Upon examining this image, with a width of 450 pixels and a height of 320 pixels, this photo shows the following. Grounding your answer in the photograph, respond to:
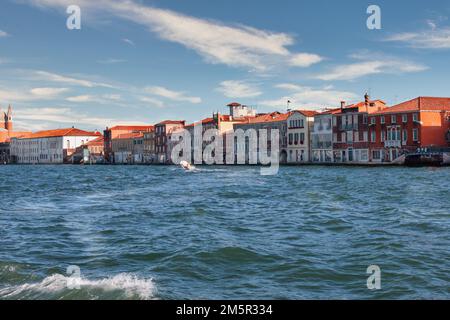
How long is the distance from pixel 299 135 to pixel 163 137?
3573 centimetres

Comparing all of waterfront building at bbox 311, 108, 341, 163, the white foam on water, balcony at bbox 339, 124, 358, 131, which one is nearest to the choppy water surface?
the white foam on water

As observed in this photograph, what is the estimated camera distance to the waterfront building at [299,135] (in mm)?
69062

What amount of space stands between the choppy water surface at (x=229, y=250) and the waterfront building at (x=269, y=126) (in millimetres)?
53319

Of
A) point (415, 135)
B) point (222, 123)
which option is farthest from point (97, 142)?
point (415, 135)

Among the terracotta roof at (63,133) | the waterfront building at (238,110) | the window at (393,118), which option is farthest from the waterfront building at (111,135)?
the window at (393,118)

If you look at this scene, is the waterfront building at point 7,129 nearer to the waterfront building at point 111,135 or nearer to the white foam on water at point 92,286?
the waterfront building at point 111,135

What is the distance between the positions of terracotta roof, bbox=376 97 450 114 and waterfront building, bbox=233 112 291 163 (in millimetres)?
19809

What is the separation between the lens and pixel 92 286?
7965 millimetres

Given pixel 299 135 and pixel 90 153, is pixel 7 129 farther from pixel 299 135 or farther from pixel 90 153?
pixel 299 135

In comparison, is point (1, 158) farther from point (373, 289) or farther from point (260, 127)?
point (373, 289)

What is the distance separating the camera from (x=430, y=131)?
52719 millimetres

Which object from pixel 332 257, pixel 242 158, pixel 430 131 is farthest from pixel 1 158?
pixel 332 257

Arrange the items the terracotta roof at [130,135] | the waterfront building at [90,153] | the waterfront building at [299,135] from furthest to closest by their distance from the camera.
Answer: the waterfront building at [90,153] → the terracotta roof at [130,135] → the waterfront building at [299,135]
